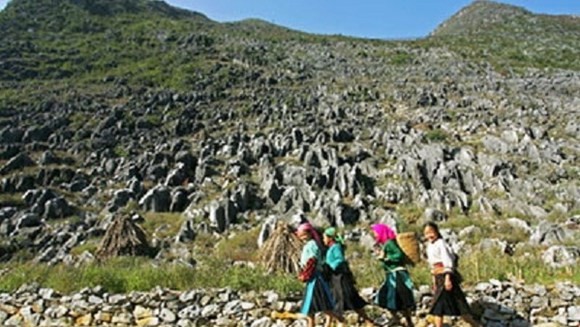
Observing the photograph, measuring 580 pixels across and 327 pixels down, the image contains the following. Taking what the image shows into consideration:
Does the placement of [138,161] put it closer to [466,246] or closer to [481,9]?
[466,246]

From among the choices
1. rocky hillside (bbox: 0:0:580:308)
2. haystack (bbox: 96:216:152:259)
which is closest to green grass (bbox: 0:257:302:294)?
haystack (bbox: 96:216:152:259)

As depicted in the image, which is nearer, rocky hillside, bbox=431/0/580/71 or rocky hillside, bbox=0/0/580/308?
rocky hillside, bbox=0/0/580/308

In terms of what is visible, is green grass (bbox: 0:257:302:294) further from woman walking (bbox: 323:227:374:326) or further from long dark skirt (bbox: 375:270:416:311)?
long dark skirt (bbox: 375:270:416:311)

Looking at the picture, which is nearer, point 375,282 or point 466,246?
point 375,282

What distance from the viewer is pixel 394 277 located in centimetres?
746

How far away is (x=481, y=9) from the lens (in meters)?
81.1

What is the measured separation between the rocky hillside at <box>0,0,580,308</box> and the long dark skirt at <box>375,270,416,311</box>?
4.90 meters

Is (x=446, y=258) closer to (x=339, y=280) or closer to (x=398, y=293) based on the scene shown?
(x=398, y=293)

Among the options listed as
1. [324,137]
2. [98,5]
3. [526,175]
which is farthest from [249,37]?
[526,175]

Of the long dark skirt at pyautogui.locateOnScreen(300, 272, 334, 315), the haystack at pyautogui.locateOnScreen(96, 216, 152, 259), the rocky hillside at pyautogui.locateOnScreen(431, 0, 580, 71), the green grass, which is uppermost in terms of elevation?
the rocky hillside at pyautogui.locateOnScreen(431, 0, 580, 71)

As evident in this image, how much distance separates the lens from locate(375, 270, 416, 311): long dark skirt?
7.38 meters

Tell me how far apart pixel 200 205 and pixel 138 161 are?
23.2 feet

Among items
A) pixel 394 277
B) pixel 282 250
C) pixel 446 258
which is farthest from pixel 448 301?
pixel 282 250

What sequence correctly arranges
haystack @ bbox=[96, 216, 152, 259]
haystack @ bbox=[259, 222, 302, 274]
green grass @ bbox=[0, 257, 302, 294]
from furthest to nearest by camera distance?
haystack @ bbox=[96, 216, 152, 259], haystack @ bbox=[259, 222, 302, 274], green grass @ bbox=[0, 257, 302, 294]
